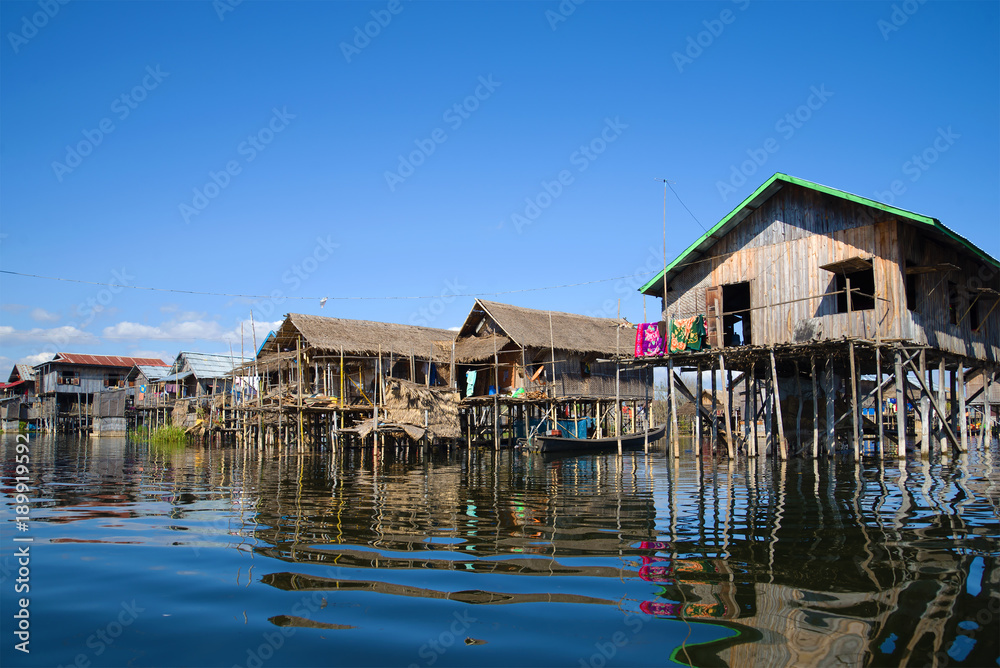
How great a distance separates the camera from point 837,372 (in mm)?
19953

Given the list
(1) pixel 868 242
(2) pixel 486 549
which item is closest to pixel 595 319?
(1) pixel 868 242

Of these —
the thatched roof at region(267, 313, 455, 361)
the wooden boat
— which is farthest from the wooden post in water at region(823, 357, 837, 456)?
the thatched roof at region(267, 313, 455, 361)

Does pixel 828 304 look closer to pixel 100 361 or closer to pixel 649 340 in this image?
pixel 649 340

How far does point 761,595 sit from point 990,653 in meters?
1.30

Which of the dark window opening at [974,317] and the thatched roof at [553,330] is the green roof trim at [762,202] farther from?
the thatched roof at [553,330]

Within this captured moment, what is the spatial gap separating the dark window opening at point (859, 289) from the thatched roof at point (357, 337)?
1529 cm

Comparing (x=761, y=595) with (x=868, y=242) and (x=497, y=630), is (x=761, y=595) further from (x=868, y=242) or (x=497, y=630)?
(x=868, y=242)

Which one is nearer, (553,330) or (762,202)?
(762,202)

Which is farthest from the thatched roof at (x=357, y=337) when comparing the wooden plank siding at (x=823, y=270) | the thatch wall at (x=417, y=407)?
the wooden plank siding at (x=823, y=270)

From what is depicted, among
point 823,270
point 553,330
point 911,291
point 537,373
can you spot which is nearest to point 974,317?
point 911,291

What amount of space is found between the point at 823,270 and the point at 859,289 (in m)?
1.36

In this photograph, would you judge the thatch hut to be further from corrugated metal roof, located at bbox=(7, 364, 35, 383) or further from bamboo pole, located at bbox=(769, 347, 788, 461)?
corrugated metal roof, located at bbox=(7, 364, 35, 383)

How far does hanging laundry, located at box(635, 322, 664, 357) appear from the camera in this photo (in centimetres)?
1868

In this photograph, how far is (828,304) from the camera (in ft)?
53.4
